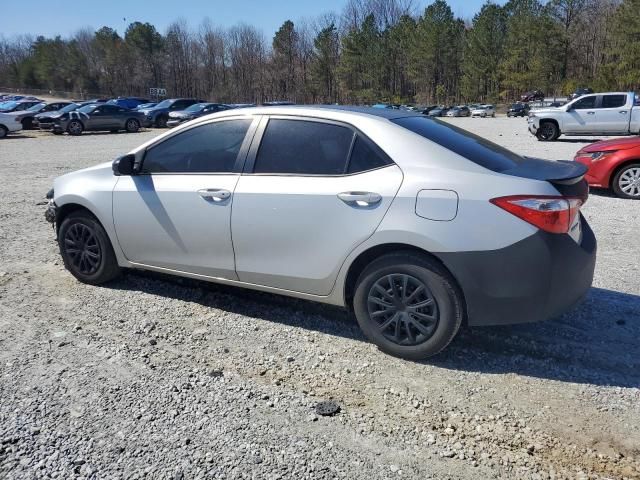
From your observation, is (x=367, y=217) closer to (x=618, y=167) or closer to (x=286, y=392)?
(x=286, y=392)

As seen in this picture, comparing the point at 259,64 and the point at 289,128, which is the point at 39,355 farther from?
the point at 259,64

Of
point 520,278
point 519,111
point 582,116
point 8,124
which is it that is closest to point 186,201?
point 520,278

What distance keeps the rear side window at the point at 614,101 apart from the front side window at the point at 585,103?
0.32 meters

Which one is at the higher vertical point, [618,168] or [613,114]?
[613,114]

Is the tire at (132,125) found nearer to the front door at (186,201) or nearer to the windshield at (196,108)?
the windshield at (196,108)

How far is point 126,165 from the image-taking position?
4.55 meters

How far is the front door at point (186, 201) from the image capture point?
4168mm

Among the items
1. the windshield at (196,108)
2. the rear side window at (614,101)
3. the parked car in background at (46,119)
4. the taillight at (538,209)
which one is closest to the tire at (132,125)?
the parked car in background at (46,119)

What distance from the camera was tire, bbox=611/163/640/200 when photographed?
8883 mm

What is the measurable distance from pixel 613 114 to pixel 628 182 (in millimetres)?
12122

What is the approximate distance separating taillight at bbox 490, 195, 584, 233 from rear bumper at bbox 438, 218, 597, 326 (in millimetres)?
68

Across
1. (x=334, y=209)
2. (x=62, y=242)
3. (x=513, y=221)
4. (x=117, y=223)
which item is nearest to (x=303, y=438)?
(x=334, y=209)

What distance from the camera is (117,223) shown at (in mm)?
4695

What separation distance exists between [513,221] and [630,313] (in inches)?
73.9
